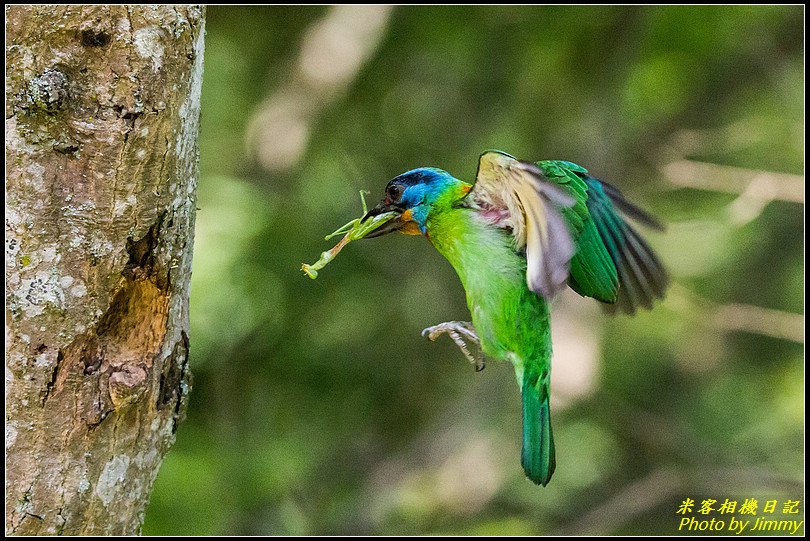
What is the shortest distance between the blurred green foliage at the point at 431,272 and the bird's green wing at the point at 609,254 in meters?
2.16

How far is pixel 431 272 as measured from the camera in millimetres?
6273

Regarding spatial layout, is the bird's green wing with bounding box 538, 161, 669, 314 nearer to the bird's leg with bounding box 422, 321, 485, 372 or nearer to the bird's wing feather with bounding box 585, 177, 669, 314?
the bird's wing feather with bounding box 585, 177, 669, 314

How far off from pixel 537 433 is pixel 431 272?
134 inches

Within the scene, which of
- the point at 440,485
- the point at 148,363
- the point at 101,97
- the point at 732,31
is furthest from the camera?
the point at 440,485

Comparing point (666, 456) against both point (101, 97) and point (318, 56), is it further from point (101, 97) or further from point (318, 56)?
point (101, 97)

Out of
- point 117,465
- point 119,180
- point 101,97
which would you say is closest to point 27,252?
point 119,180

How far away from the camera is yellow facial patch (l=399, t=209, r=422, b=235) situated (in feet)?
10.0

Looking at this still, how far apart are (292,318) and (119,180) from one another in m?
Result: 3.24

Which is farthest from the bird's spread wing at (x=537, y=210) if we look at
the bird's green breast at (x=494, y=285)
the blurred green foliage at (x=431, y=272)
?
the blurred green foliage at (x=431, y=272)

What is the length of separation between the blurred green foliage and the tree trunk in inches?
95.1

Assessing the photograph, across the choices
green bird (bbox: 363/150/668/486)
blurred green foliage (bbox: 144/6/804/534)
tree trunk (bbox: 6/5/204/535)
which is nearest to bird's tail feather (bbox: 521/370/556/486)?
green bird (bbox: 363/150/668/486)

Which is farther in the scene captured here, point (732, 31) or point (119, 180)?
point (732, 31)

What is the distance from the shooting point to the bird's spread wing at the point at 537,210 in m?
2.35

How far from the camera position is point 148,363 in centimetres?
217
